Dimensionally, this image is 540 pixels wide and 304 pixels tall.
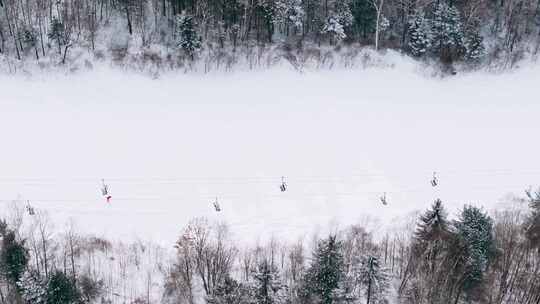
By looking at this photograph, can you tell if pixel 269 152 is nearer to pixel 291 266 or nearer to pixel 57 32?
pixel 291 266

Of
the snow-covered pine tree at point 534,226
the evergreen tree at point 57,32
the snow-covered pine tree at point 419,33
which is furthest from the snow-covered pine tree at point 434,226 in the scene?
the evergreen tree at point 57,32

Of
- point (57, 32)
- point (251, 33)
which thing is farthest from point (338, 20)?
point (57, 32)

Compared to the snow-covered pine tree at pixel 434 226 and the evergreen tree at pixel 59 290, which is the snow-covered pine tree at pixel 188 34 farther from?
the snow-covered pine tree at pixel 434 226

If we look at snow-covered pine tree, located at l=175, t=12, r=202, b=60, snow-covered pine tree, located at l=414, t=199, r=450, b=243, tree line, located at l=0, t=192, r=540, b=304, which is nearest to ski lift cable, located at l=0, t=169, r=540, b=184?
tree line, located at l=0, t=192, r=540, b=304

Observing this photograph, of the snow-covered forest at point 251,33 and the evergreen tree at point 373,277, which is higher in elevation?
the snow-covered forest at point 251,33

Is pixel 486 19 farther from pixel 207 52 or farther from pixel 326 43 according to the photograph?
pixel 207 52

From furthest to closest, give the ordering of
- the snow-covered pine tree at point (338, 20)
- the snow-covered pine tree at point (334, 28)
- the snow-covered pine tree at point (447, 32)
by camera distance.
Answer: the snow-covered pine tree at point (447, 32), the snow-covered pine tree at point (338, 20), the snow-covered pine tree at point (334, 28)
